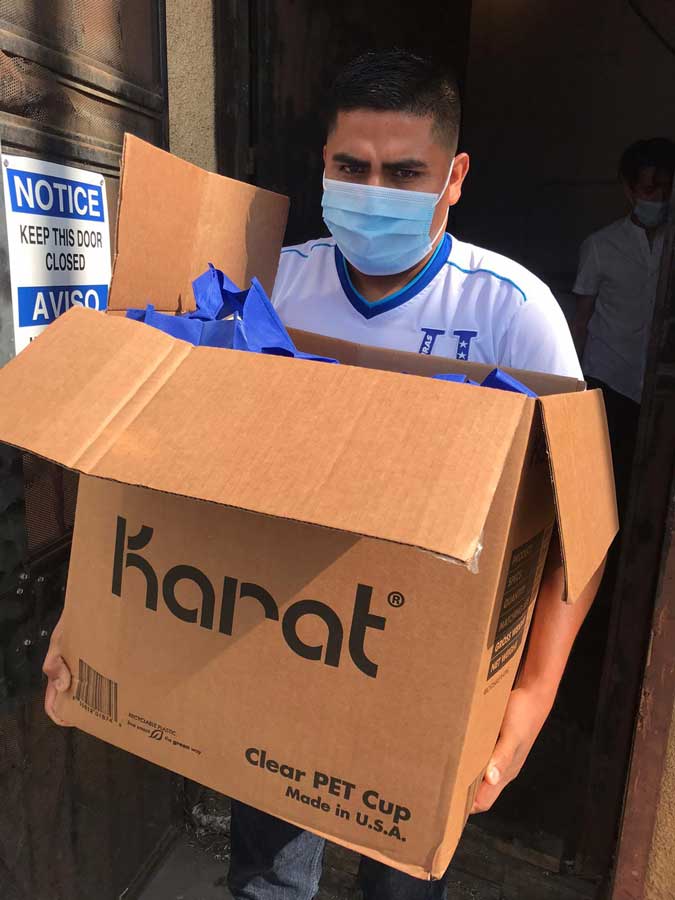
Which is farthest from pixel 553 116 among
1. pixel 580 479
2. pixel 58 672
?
pixel 58 672

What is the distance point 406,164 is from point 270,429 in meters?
0.88

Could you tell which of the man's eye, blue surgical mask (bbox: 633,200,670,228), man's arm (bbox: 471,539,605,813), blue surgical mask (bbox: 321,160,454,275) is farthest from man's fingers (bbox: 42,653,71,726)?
blue surgical mask (bbox: 633,200,670,228)

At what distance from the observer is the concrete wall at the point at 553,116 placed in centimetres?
445

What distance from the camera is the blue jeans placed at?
143cm

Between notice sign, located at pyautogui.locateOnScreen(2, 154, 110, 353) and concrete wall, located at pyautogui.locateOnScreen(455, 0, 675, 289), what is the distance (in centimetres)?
423

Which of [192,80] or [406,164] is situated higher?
[192,80]

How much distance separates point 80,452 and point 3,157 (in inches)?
29.8

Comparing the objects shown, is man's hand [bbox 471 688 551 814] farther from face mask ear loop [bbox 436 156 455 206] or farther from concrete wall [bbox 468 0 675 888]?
concrete wall [bbox 468 0 675 888]

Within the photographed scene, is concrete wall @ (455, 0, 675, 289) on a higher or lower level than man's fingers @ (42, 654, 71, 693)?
higher

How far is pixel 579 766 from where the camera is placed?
215 centimetres

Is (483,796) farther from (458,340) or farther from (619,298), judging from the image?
(619,298)

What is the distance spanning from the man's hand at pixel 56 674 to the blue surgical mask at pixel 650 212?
10.1 feet

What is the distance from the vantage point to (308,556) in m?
0.84

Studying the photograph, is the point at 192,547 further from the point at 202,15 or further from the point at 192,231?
the point at 202,15
